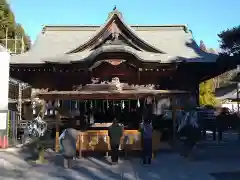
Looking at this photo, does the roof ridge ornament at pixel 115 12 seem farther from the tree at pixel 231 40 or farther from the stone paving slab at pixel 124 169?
the stone paving slab at pixel 124 169

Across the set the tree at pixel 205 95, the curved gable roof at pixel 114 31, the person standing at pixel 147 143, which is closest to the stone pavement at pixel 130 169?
the person standing at pixel 147 143

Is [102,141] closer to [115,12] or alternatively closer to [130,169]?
[130,169]

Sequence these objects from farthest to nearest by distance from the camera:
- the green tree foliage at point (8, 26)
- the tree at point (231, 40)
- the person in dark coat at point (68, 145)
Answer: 1. the green tree foliage at point (8, 26)
2. the tree at point (231, 40)
3. the person in dark coat at point (68, 145)

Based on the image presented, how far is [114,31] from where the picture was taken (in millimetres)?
16797

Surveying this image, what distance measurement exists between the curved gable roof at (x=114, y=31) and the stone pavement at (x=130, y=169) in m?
6.24

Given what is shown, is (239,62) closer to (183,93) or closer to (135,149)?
(183,93)

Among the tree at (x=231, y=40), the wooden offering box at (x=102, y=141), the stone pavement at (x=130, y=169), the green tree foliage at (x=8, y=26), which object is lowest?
the stone pavement at (x=130, y=169)

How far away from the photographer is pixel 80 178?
29.8 ft

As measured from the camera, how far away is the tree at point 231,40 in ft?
40.3

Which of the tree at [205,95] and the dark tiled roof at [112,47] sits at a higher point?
the dark tiled roof at [112,47]

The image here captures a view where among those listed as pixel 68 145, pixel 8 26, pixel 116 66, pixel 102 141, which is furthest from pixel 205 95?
pixel 68 145

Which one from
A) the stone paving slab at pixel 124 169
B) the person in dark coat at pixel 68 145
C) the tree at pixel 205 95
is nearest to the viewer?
the stone paving slab at pixel 124 169

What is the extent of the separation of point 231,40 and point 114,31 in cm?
631

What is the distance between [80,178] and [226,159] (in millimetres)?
5871
